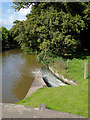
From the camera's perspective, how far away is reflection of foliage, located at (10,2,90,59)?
11.4m

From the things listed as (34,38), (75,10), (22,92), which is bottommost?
(22,92)

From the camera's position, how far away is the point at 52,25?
37.0 ft

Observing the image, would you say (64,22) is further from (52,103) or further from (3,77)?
(52,103)

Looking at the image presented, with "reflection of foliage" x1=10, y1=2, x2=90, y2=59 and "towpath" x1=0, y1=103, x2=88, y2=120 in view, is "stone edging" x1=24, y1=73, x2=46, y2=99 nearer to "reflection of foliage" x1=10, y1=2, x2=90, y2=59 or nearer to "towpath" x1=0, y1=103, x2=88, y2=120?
"towpath" x1=0, y1=103, x2=88, y2=120

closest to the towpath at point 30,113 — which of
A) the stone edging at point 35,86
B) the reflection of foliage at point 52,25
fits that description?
the stone edging at point 35,86

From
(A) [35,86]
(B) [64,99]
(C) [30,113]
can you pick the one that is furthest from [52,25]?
(C) [30,113]

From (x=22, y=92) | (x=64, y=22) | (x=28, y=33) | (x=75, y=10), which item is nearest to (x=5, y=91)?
(x=22, y=92)

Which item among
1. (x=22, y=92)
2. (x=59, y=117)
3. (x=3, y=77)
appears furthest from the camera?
(x=3, y=77)

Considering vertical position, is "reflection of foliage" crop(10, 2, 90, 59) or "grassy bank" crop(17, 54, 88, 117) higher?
"reflection of foliage" crop(10, 2, 90, 59)

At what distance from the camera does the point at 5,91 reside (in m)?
8.20

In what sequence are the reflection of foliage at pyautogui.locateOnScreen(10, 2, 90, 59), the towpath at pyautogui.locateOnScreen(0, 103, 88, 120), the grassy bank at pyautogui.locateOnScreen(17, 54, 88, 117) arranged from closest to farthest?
the towpath at pyautogui.locateOnScreen(0, 103, 88, 120)
the grassy bank at pyautogui.locateOnScreen(17, 54, 88, 117)
the reflection of foliage at pyautogui.locateOnScreen(10, 2, 90, 59)

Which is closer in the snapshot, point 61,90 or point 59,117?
point 59,117

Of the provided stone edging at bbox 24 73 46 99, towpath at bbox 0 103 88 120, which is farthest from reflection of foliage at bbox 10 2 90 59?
towpath at bbox 0 103 88 120

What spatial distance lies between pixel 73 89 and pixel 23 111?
261 centimetres
